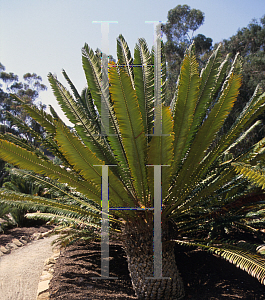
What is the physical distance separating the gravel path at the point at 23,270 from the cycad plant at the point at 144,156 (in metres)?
1.17

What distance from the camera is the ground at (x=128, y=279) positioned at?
8.80 ft

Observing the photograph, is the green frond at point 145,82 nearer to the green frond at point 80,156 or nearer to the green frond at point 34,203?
the green frond at point 80,156

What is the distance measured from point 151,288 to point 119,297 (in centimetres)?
40

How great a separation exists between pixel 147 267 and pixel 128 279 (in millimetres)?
855

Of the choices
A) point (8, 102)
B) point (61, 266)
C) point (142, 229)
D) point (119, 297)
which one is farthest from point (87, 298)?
point (8, 102)

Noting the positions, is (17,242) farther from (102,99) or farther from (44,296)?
(102,99)

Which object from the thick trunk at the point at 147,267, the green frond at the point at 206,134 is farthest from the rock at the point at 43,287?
the green frond at the point at 206,134

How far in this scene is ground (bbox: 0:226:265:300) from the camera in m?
2.68

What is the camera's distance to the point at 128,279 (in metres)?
3.28

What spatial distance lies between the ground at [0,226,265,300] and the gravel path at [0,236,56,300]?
1.33ft

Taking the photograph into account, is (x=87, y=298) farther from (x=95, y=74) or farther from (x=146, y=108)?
(x=95, y=74)

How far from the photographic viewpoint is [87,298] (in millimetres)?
2629

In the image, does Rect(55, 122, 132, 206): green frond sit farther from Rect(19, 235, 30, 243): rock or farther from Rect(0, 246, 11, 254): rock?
Rect(19, 235, 30, 243): rock

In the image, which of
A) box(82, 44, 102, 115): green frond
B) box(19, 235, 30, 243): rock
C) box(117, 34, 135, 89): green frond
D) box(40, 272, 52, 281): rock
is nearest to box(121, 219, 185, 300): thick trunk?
box(40, 272, 52, 281): rock
